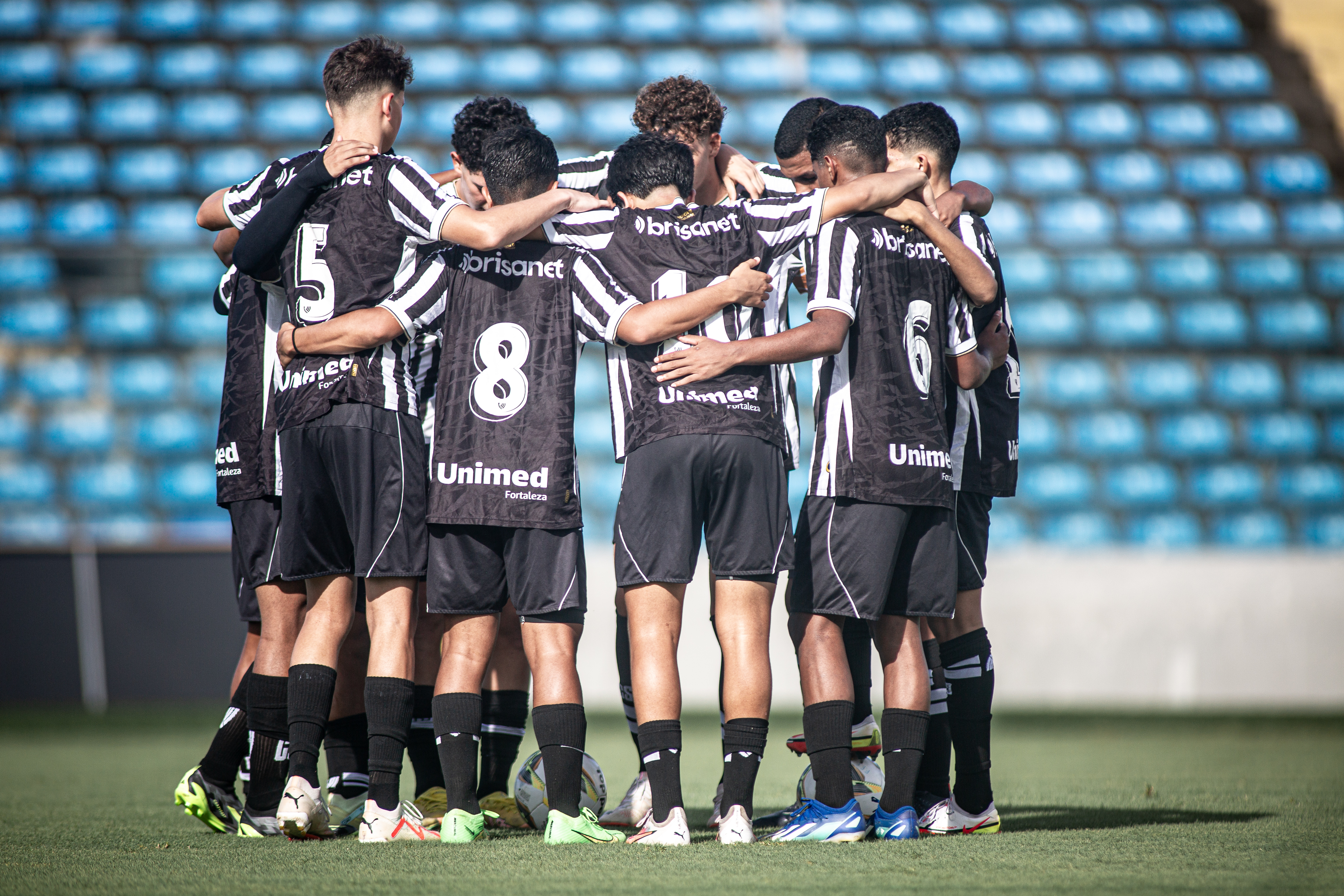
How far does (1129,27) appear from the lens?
13.1 metres

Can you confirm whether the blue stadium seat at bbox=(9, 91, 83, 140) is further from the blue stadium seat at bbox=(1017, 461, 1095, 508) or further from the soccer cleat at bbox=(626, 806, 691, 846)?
the soccer cleat at bbox=(626, 806, 691, 846)

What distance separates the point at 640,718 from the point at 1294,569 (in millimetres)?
6352

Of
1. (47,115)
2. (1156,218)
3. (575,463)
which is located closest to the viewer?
(575,463)

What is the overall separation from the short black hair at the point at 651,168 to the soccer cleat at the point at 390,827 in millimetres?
1782

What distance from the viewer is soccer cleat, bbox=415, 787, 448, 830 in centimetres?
355

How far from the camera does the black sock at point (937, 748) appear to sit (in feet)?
11.6

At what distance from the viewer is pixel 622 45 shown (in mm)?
12836

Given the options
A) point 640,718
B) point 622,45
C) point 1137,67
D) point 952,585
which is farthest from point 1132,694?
point 622,45

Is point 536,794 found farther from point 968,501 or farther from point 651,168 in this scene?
point 651,168

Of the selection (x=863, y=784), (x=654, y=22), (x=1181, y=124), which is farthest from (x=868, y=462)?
(x=654, y=22)

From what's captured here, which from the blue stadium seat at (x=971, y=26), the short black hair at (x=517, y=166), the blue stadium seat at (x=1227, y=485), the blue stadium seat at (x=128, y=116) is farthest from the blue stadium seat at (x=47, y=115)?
the blue stadium seat at (x=1227, y=485)

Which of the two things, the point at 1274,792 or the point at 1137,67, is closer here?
the point at 1274,792

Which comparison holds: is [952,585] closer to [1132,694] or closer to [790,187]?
[790,187]

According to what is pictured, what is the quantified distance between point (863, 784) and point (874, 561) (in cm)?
86
